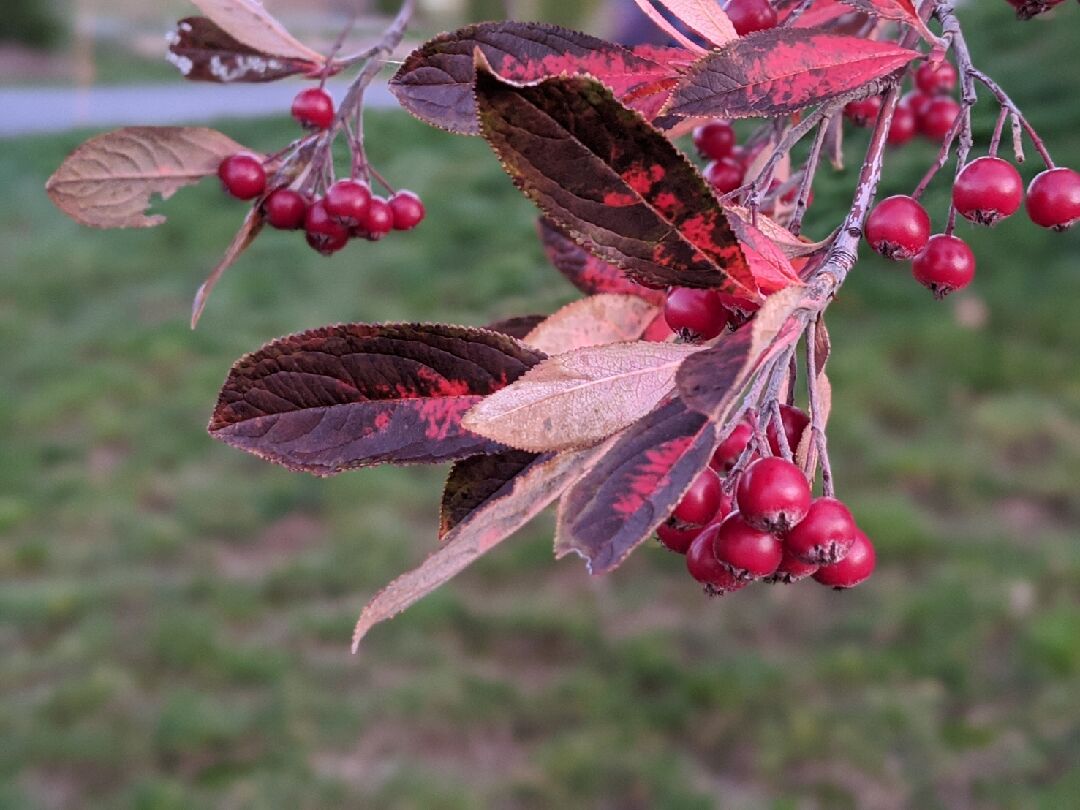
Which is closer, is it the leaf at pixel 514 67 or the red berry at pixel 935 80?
the leaf at pixel 514 67

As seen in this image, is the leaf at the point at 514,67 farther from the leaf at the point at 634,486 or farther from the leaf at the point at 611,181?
the leaf at the point at 634,486

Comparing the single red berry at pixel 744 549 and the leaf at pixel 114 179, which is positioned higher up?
the single red berry at pixel 744 549

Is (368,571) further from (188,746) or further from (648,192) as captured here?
(648,192)

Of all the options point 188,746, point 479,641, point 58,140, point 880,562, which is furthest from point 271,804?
point 58,140

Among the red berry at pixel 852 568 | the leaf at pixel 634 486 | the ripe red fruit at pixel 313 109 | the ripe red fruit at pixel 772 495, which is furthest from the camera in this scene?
the ripe red fruit at pixel 313 109

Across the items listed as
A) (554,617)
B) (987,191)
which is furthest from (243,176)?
(554,617)

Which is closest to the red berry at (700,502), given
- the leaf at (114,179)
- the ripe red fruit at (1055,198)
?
the ripe red fruit at (1055,198)

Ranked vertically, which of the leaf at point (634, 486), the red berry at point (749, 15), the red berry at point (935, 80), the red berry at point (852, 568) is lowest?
the red berry at point (852, 568)

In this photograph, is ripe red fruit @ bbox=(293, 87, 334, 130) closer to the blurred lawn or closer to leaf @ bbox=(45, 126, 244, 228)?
leaf @ bbox=(45, 126, 244, 228)
